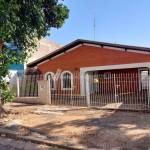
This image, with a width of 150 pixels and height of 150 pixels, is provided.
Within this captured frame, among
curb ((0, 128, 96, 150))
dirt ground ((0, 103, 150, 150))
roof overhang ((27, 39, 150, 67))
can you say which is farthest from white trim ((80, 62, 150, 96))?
Answer: curb ((0, 128, 96, 150))

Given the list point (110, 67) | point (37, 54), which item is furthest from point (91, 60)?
point (37, 54)

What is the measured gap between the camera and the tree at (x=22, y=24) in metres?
6.82

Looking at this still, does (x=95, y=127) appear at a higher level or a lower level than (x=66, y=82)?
lower

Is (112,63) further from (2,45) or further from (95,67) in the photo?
(2,45)

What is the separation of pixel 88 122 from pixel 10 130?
9.28 ft

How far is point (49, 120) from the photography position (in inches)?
285

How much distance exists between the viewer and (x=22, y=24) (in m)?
7.79

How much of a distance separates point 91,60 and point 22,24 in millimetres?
8460

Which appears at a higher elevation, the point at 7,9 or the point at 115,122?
the point at 7,9

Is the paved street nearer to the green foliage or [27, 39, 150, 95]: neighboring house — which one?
the green foliage

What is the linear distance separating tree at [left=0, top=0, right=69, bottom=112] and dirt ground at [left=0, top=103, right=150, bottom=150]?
6.89 feet

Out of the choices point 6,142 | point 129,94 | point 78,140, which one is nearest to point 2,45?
point 6,142

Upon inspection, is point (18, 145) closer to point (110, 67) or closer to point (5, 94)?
point (5, 94)

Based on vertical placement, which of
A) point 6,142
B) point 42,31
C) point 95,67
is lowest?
point 6,142
